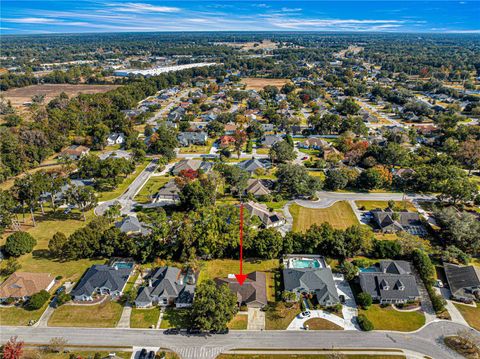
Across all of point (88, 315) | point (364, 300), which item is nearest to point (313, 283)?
point (364, 300)

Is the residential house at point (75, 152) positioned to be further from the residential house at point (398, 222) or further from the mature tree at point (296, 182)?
the residential house at point (398, 222)

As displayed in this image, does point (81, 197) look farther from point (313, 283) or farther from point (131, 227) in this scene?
point (313, 283)

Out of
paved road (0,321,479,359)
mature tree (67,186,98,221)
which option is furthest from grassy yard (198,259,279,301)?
mature tree (67,186,98,221)

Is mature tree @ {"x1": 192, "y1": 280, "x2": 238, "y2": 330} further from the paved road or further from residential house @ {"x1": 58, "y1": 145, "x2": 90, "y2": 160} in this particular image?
residential house @ {"x1": 58, "y1": 145, "x2": 90, "y2": 160}

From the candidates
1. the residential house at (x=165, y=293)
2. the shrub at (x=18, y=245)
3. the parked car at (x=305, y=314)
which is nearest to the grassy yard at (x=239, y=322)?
the residential house at (x=165, y=293)

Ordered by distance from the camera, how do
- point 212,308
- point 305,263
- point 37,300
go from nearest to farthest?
point 212,308, point 37,300, point 305,263

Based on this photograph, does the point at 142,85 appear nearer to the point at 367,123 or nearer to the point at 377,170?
the point at 367,123
